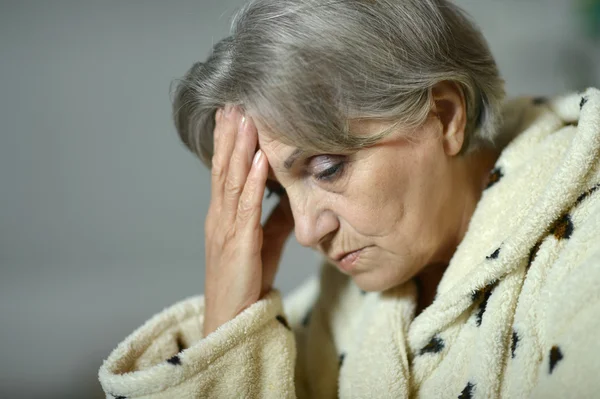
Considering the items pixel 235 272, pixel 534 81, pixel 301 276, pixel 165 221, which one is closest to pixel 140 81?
pixel 165 221

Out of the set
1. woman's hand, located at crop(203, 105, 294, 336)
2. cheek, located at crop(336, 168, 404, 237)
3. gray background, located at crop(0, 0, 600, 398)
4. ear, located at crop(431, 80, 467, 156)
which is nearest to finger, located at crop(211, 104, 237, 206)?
woman's hand, located at crop(203, 105, 294, 336)

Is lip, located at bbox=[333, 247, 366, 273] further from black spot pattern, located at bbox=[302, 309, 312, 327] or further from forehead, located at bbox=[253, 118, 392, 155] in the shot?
black spot pattern, located at bbox=[302, 309, 312, 327]

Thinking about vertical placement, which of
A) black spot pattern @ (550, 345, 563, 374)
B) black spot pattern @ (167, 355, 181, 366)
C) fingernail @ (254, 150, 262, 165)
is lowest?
black spot pattern @ (550, 345, 563, 374)

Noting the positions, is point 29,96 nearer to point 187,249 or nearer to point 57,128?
point 57,128

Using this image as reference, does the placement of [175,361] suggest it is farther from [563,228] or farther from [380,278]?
[563,228]

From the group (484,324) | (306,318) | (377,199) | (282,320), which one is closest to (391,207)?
(377,199)

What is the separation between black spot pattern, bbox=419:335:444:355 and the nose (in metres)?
0.27

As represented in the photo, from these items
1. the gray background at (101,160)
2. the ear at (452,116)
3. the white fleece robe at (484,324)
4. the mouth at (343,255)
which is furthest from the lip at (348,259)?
the gray background at (101,160)

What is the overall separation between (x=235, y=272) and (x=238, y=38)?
0.44m

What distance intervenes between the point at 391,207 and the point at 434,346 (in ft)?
0.88

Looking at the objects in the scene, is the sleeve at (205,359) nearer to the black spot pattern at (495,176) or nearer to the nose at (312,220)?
the nose at (312,220)

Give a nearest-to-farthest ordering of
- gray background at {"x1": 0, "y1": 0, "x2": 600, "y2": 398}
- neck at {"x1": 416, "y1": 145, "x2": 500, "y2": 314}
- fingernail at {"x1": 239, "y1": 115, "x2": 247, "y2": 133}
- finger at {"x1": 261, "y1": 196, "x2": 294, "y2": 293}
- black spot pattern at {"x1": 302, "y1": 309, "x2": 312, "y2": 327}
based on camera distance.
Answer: fingernail at {"x1": 239, "y1": 115, "x2": 247, "y2": 133}
neck at {"x1": 416, "y1": 145, "x2": 500, "y2": 314}
finger at {"x1": 261, "y1": 196, "x2": 294, "y2": 293}
black spot pattern at {"x1": 302, "y1": 309, "x2": 312, "y2": 327}
gray background at {"x1": 0, "y1": 0, "x2": 600, "y2": 398}

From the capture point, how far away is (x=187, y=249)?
2.45m

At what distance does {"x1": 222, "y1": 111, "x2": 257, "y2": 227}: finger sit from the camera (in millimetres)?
1021
